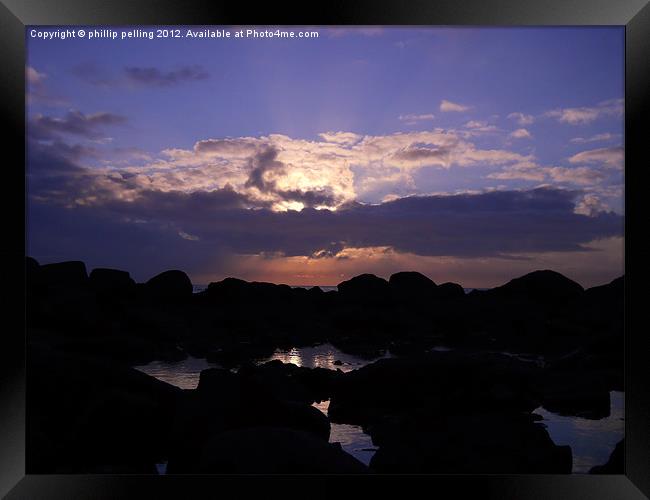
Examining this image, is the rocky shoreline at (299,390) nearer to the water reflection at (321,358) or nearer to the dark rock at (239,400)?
the dark rock at (239,400)

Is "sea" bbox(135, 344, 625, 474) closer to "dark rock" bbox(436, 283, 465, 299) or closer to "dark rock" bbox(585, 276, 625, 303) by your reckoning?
"dark rock" bbox(585, 276, 625, 303)

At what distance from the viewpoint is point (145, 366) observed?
30.8ft

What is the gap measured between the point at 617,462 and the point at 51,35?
317 cm

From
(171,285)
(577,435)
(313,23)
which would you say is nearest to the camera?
(313,23)

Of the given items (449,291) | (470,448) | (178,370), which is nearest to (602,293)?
(449,291)

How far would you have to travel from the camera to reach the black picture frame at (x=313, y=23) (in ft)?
6.47

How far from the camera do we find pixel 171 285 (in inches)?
595

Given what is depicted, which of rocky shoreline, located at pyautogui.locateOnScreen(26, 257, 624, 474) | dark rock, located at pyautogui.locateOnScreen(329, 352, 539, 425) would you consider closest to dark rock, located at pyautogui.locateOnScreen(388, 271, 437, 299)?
rocky shoreline, located at pyautogui.locateOnScreen(26, 257, 624, 474)

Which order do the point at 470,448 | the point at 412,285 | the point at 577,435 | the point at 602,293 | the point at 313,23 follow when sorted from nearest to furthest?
the point at 313,23
the point at 470,448
the point at 577,435
the point at 602,293
the point at 412,285

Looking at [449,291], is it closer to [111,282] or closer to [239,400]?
[111,282]

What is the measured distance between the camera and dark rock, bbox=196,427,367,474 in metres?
2.67

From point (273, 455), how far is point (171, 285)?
13.1 metres

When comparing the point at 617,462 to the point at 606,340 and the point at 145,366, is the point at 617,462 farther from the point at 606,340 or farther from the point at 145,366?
the point at 145,366

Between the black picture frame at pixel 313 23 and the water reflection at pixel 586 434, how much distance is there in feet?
10.9
